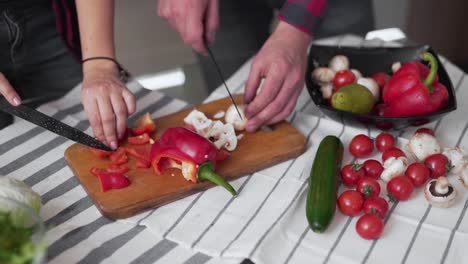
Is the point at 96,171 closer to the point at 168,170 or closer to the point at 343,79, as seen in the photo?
the point at 168,170

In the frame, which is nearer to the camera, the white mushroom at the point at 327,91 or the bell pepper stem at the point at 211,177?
the bell pepper stem at the point at 211,177

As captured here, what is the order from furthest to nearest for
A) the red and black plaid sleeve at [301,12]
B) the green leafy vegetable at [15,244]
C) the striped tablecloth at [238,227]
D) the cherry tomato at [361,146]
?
the red and black plaid sleeve at [301,12] → the cherry tomato at [361,146] → the striped tablecloth at [238,227] → the green leafy vegetable at [15,244]

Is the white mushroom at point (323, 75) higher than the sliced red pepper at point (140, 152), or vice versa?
the sliced red pepper at point (140, 152)

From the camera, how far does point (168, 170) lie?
114 cm

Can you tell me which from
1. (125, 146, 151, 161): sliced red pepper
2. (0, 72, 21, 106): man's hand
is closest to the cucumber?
(125, 146, 151, 161): sliced red pepper

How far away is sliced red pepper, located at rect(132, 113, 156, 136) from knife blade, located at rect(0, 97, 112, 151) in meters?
0.10

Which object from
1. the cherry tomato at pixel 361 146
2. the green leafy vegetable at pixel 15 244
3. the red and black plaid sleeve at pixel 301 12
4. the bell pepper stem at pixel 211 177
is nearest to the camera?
the green leafy vegetable at pixel 15 244

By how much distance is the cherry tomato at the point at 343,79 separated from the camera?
131cm

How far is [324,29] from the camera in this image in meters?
1.70

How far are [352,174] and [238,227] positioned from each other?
25cm

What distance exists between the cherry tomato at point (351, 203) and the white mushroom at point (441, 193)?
13cm

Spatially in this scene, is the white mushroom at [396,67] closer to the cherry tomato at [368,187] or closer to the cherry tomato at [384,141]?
the cherry tomato at [384,141]

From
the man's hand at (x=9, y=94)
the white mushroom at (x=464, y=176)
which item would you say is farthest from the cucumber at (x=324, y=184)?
the man's hand at (x=9, y=94)

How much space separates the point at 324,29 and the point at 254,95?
0.55m
